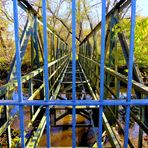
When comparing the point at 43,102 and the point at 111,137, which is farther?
the point at 111,137

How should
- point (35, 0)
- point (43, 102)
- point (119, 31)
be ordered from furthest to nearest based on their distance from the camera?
1. point (35, 0)
2. point (119, 31)
3. point (43, 102)

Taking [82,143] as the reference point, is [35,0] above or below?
above

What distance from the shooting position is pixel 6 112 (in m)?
2.56

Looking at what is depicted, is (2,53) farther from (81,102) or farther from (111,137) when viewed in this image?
(81,102)

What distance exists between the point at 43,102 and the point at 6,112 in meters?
0.82

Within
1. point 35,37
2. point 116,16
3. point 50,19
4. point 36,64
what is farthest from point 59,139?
point 50,19

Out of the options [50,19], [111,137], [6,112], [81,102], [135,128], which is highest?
[50,19]

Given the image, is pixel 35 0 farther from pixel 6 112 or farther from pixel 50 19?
pixel 6 112

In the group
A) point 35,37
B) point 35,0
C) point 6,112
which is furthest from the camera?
point 35,0

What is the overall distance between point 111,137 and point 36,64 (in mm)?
1964

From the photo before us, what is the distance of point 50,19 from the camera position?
26906 millimetres


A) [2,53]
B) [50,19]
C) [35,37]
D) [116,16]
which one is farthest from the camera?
[50,19]

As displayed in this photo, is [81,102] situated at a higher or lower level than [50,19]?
lower

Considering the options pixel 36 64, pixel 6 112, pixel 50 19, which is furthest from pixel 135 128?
pixel 50 19
